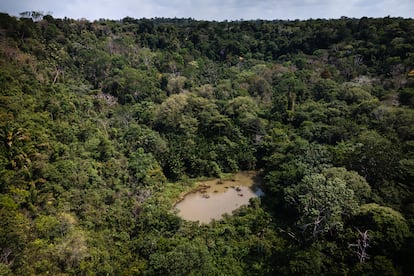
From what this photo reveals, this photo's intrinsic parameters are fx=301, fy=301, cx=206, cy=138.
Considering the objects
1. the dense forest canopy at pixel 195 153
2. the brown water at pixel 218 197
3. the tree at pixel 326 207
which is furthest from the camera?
the brown water at pixel 218 197

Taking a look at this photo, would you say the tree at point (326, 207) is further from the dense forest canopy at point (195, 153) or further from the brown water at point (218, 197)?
the brown water at point (218, 197)

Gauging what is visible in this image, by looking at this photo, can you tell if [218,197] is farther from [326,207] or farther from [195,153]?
[326,207]

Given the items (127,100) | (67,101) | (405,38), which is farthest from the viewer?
(405,38)

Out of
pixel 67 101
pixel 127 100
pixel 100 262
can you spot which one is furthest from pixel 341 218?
pixel 127 100

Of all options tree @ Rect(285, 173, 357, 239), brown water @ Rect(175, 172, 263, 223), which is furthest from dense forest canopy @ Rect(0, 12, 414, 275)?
brown water @ Rect(175, 172, 263, 223)

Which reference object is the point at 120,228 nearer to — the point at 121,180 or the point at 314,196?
the point at 121,180

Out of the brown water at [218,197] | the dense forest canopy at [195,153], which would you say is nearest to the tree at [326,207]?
the dense forest canopy at [195,153]

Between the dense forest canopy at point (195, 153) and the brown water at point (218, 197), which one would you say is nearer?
the dense forest canopy at point (195, 153)
